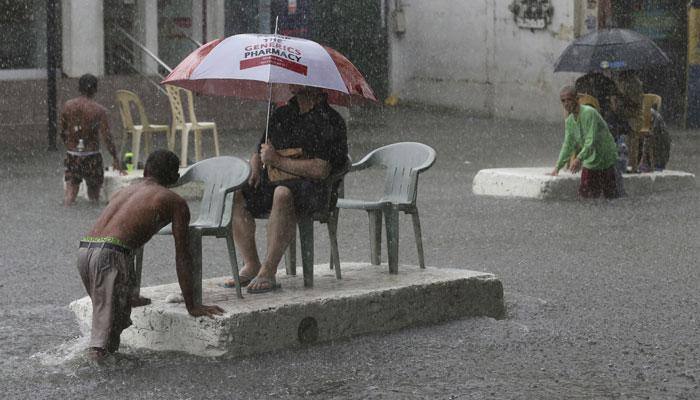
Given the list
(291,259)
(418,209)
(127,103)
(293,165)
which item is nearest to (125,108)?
(127,103)

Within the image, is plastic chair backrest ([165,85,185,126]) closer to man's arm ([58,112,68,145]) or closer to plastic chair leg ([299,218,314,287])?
man's arm ([58,112,68,145])

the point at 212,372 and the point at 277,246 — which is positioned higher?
the point at 277,246

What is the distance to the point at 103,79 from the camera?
2139cm

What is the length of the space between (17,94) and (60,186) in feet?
18.6

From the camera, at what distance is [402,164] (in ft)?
27.0

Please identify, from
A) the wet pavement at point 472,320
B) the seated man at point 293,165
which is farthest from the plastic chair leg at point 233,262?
the wet pavement at point 472,320

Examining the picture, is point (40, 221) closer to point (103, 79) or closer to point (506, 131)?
point (103, 79)

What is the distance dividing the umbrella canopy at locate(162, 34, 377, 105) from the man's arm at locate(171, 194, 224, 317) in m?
0.96

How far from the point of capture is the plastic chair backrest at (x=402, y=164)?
26.6 ft

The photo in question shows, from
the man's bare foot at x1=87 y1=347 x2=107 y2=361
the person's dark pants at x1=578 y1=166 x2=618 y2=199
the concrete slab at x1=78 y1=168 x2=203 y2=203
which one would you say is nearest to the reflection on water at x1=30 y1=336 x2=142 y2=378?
the man's bare foot at x1=87 y1=347 x2=107 y2=361

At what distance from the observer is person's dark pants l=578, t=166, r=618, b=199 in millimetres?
13477

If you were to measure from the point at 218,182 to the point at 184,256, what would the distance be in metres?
0.83

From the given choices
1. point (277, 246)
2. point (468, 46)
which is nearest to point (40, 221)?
point (277, 246)

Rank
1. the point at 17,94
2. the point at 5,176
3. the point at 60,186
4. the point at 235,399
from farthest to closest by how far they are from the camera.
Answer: the point at 17,94
the point at 5,176
the point at 60,186
the point at 235,399
